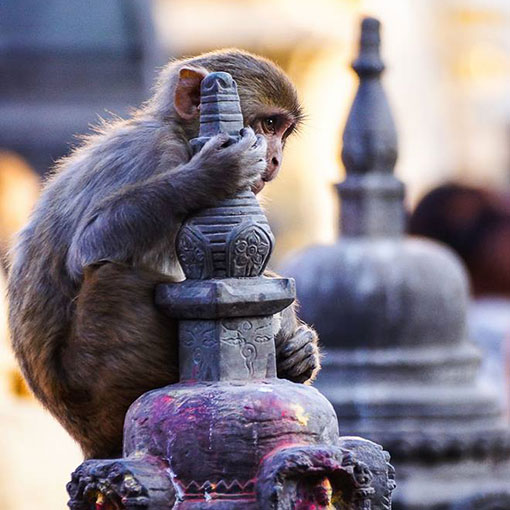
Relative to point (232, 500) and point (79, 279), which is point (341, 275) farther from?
point (232, 500)

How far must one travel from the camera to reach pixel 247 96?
15.2 feet

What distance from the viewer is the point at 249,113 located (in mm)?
4672

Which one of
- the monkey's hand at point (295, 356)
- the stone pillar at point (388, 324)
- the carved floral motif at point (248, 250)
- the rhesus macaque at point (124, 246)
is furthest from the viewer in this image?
the stone pillar at point (388, 324)

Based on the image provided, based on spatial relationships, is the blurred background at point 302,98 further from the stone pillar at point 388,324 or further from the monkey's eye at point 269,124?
the stone pillar at point 388,324

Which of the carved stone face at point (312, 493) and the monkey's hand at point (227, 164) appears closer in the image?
the carved stone face at point (312, 493)

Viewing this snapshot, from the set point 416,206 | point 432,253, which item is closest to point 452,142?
point 416,206

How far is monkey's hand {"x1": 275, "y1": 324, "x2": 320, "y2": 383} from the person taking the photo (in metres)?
4.30

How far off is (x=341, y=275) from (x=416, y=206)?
118 inches

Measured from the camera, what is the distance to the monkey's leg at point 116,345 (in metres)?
4.12

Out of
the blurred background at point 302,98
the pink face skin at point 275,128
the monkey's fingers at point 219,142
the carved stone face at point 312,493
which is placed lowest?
the blurred background at point 302,98

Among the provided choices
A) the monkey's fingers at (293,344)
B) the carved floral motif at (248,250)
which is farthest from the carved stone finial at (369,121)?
the carved floral motif at (248,250)

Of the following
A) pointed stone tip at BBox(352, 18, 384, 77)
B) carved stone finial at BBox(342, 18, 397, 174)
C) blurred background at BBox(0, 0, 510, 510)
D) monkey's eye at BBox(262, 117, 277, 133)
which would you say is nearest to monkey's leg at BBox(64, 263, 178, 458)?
monkey's eye at BBox(262, 117, 277, 133)

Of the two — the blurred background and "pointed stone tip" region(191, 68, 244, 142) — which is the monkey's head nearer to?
the blurred background

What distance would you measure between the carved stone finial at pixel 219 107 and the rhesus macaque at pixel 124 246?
0.03 metres
